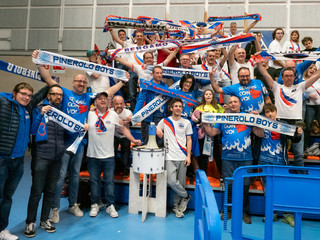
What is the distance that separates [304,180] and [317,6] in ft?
30.0

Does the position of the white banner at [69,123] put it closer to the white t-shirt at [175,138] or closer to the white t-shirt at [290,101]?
the white t-shirt at [175,138]

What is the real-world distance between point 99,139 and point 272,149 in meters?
2.70

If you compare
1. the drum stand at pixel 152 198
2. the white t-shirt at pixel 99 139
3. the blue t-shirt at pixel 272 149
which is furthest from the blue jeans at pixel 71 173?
the blue t-shirt at pixel 272 149

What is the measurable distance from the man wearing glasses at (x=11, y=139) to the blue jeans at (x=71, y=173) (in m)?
0.72

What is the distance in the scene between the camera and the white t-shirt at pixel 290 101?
4.48m

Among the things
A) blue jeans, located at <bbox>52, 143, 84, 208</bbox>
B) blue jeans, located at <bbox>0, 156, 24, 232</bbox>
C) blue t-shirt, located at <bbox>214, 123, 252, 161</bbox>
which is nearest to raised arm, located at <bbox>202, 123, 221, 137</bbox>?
blue t-shirt, located at <bbox>214, 123, 252, 161</bbox>

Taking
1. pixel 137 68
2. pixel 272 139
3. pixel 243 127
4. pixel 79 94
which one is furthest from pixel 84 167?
pixel 272 139

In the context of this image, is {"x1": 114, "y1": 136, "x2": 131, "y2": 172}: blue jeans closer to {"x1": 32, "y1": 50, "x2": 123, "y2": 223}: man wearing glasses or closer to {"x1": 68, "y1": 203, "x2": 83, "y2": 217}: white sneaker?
{"x1": 32, "y1": 50, "x2": 123, "y2": 223}: man wearing glasses

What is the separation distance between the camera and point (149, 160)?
4.21 metres

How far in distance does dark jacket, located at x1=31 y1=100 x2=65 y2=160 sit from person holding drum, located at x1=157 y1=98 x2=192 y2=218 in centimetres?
150

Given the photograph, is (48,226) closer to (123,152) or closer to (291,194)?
(123,152)

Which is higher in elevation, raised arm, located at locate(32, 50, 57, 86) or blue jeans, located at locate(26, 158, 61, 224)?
raised arm, located at locate(32, 50, 57, 86)

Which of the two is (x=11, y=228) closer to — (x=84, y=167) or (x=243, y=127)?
(x=84, y=167)

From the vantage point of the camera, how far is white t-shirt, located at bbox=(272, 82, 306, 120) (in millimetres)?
4484
